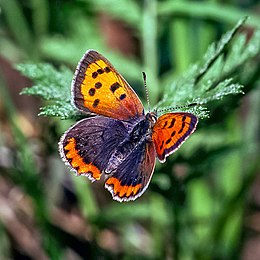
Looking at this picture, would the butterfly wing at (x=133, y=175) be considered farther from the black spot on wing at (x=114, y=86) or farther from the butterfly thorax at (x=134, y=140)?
the black spot on wing at (x=114, y=86)

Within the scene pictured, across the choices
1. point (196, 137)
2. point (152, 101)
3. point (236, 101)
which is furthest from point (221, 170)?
point (236, 101)

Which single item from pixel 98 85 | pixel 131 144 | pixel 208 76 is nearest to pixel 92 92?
pixel 98 85

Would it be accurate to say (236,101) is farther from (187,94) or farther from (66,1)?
(66,1)

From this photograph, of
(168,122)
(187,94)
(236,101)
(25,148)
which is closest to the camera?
(168,122)

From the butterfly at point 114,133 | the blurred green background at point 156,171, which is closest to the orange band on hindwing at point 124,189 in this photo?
the butterfly at point 114,133

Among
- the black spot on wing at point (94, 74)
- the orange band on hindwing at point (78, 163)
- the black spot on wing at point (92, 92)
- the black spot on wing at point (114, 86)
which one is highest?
the black spot on wing at point (94, 74)

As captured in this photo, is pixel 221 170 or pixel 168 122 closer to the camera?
pixel 168 122

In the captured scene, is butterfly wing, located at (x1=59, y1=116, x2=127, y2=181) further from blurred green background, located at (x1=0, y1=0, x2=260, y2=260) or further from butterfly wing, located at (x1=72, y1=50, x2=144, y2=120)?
blurred green background, located at (x1=0, y1=0, x2=260, y2=260)

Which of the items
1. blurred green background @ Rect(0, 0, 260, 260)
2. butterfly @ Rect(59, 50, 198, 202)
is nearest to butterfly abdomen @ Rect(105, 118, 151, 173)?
butterfly @ Rect(59, 50, 198, 202)
